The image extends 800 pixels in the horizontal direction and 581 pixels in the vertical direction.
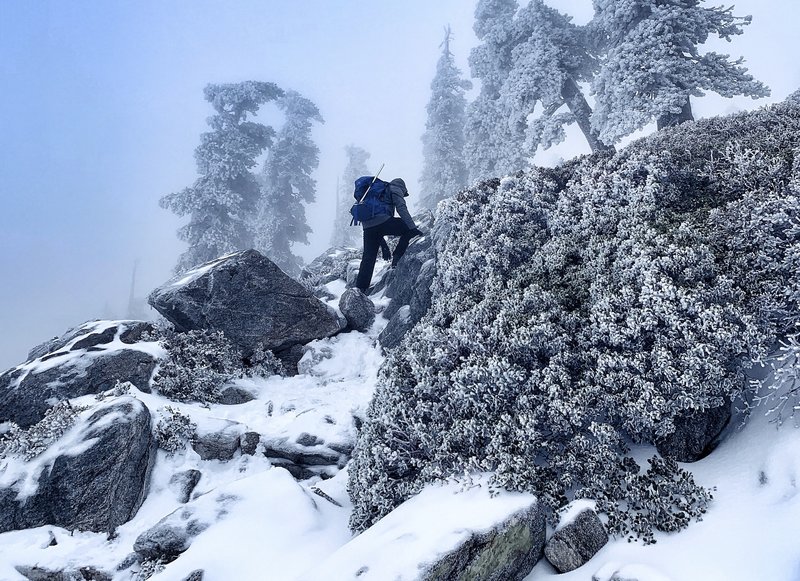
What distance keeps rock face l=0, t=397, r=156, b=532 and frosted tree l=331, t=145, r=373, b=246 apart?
38.6 metres

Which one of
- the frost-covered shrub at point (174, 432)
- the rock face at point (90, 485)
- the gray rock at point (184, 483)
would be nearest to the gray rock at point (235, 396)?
the frost-covered shrub at point (174, 432)

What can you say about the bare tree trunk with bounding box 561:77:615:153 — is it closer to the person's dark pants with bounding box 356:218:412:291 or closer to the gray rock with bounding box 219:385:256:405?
the person's dark pants with bounding box 356:218:412:291

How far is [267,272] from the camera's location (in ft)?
40.4

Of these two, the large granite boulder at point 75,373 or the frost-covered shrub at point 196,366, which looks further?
the frost-covered shrub at point 196,366

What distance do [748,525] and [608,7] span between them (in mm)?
19057

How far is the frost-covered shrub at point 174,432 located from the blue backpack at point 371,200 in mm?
6312

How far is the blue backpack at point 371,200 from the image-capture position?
40.8 ft

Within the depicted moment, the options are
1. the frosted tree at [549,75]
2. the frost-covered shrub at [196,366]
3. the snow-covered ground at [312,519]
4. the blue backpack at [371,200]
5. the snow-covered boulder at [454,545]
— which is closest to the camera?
the snow-covered ground at [312,519]

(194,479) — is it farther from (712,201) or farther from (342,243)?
(342,243)

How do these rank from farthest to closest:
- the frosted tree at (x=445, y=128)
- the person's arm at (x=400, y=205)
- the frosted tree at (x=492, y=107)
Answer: the frosted tree at (x=445, y=128)
the frosted tree at (x=492, y=107)
the person's arm at (x=400, y=205)

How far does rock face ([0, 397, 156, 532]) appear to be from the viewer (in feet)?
23.4

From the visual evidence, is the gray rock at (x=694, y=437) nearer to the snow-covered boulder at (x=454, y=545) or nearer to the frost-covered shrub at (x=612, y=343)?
the frost-covered shrub at (x=612, y=343)

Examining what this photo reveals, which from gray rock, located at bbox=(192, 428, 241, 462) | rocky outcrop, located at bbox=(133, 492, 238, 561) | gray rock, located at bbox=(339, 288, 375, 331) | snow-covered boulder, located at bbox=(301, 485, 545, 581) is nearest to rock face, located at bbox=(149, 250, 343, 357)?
gray rock, located at bbox=(339, 288, 375, 331)

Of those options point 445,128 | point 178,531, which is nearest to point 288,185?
point 445,128
